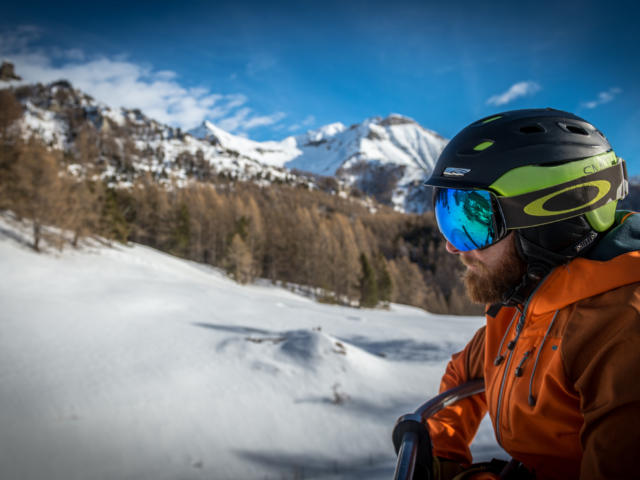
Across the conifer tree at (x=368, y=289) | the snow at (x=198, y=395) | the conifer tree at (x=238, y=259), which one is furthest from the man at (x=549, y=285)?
the conifer tree at (x=368, y=289)

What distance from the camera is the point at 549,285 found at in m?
1.14

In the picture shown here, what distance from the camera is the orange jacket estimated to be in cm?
77

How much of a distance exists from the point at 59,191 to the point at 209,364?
20.0 meters

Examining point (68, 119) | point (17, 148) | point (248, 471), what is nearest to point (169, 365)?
point (248, 471)

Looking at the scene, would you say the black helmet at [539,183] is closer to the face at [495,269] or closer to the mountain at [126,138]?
the face at [495,269]

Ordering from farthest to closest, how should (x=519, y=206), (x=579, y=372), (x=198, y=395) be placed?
(x=198, y=395) < (x=519, y=206) < (x=579, y=372)

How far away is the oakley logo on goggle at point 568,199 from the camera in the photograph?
1.18 meters

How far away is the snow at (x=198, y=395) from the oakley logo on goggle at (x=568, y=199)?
336cm

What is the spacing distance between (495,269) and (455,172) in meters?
0.48

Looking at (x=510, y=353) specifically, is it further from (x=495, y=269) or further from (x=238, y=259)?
(x=238, y=259)

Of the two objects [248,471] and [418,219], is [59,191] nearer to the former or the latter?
[248,471]

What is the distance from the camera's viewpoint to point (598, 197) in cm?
119

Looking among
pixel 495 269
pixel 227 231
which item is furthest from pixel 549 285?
pixel 227 231

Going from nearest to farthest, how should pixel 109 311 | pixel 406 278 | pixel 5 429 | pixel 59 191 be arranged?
pixel 5 429, pixel 109 311, pixel 59 191, pixel 406 278
